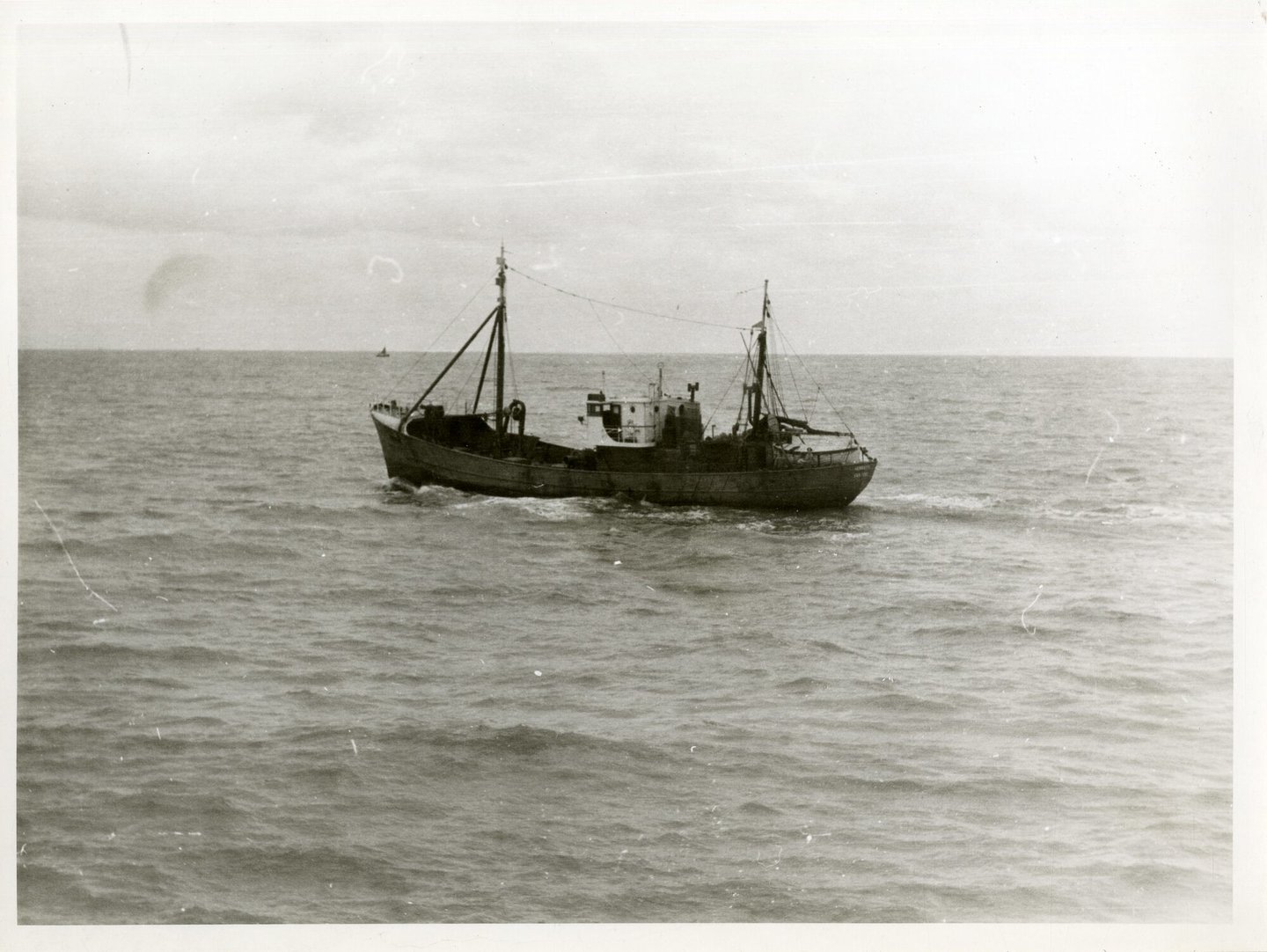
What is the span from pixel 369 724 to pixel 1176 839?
7.45m

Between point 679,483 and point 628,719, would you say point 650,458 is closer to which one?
point 679,483

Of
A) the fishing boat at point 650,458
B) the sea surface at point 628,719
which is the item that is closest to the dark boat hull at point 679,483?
the fishing boat at point 650,458

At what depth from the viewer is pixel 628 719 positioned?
10797 millimetres

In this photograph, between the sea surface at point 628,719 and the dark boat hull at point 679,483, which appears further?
the dark boat hull at point 679,483

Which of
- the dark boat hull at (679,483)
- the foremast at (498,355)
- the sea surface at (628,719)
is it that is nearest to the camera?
the sea surface at (628,719)

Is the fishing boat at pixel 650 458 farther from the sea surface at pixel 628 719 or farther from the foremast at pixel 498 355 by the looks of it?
the sea surface at pixel 628 719

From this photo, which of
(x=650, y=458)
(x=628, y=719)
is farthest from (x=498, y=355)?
(x=628, y=719)

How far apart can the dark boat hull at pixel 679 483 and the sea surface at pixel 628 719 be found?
508 cm

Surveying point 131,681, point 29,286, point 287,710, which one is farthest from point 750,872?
point 29,286

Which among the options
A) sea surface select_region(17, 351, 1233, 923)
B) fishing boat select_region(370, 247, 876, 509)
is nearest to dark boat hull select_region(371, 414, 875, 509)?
fishing boat select_region(370, 247, 876, 509)

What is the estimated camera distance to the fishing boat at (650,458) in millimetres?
19766

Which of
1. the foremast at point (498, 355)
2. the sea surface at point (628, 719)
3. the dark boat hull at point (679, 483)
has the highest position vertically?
the foremast at point (498, 355)

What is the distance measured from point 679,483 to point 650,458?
0.74m

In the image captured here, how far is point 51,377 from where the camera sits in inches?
447
